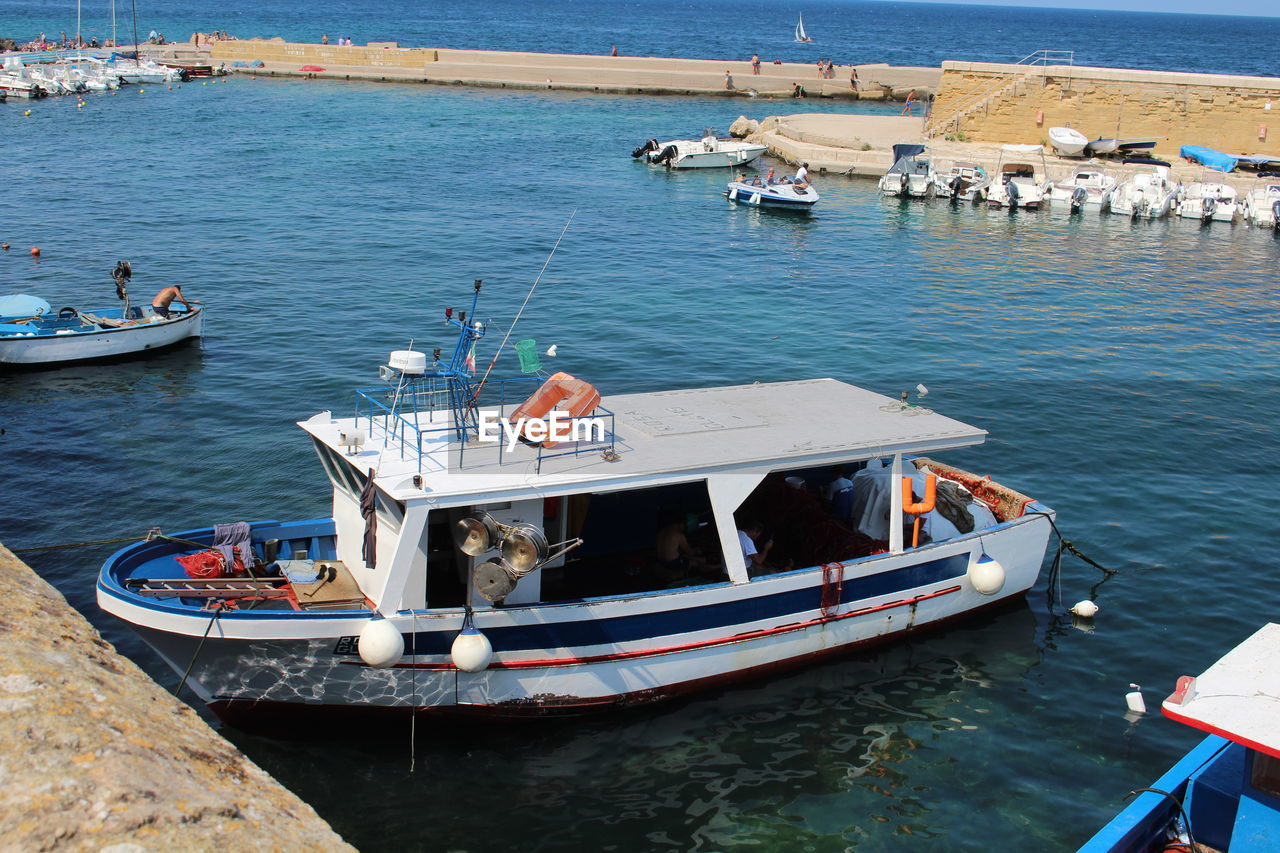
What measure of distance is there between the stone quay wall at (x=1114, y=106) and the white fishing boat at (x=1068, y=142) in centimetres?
198

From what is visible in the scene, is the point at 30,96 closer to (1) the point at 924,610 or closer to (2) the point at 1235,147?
(2) the point at 1235,147

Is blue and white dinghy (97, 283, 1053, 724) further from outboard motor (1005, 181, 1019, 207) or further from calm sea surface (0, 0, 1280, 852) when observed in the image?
outboard motor (1005, 181, 1019, 207)

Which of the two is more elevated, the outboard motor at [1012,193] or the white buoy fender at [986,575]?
the outboard motor at [1012,193]

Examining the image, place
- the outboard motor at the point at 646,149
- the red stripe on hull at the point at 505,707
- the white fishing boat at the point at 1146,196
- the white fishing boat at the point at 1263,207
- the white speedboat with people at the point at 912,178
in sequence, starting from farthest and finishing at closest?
the outboard motor at the point at 646,149
the white speedboat with people at the point at 912,178
the white fishing boat at the point at 1146,196
the white fishing boat at the point at 1263,207
the red stripe on hull at the point at 505,707

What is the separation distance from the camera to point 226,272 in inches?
1244

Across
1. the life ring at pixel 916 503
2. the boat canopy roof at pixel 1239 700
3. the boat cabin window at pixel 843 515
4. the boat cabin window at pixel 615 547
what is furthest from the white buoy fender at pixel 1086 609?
the boat canopy roof at pixel 1239 700

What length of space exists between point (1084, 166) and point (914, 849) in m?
42.5

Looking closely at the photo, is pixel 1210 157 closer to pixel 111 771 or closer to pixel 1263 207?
pixel 1263 207

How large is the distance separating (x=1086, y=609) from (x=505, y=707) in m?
7.79

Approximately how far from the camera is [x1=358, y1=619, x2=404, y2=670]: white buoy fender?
401 inches

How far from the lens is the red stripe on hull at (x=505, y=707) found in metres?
11.1

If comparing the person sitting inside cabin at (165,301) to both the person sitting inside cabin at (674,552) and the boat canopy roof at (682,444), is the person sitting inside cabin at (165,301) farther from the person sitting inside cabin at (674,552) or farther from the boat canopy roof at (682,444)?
the person sitting inside cabin at (674,552)

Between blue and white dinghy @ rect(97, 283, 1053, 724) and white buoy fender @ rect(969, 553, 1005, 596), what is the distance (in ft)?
0.09

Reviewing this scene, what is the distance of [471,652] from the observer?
1055 cm
